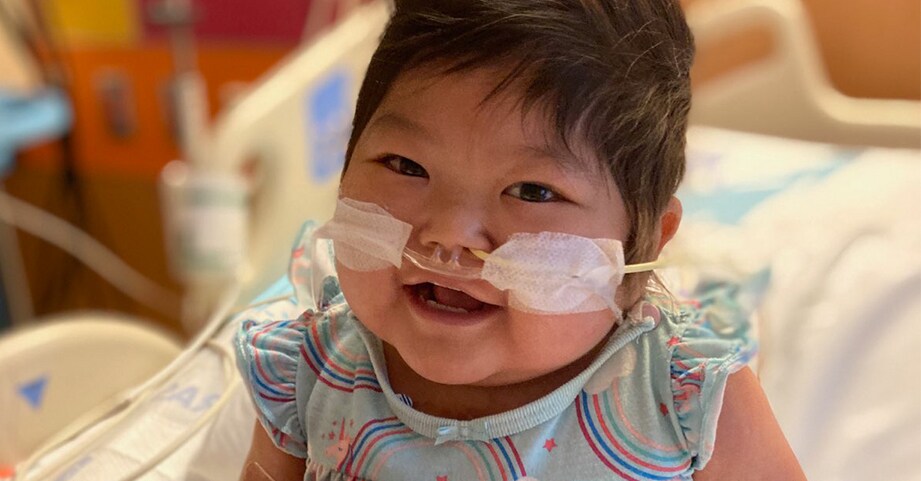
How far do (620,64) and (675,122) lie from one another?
81 millimetres

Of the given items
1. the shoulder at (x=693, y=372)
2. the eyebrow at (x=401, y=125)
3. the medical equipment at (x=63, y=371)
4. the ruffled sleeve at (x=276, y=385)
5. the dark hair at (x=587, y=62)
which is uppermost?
the dark hair at (x=587, y=62)

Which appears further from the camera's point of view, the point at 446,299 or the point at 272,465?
the point at 272,465

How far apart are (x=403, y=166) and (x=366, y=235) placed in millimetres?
59

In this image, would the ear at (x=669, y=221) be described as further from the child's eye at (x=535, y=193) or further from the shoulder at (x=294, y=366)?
the shoulder at (x=294, y=366)

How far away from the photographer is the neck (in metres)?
0.77

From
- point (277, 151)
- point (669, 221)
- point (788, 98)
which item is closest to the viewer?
point (669, 221)

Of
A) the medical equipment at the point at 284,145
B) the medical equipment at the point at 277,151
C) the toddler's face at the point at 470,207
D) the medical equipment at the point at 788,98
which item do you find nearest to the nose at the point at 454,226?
the toddler's face at the point at 470,207

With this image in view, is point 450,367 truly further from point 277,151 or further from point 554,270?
point 277,151

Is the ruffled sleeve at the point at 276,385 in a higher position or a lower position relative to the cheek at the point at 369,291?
lower

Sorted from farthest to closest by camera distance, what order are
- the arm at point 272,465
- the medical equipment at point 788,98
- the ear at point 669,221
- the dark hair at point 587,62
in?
the medical equipment at point 788,98 < the arm at point 272,465 < the ear at point 669,221 < the dark hair at point 587,62

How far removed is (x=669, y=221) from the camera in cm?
76

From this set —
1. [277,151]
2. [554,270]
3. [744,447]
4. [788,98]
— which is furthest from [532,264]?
[788,98]

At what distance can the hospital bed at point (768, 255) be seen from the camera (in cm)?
99

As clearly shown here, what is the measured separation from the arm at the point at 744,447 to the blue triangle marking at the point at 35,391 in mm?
778
